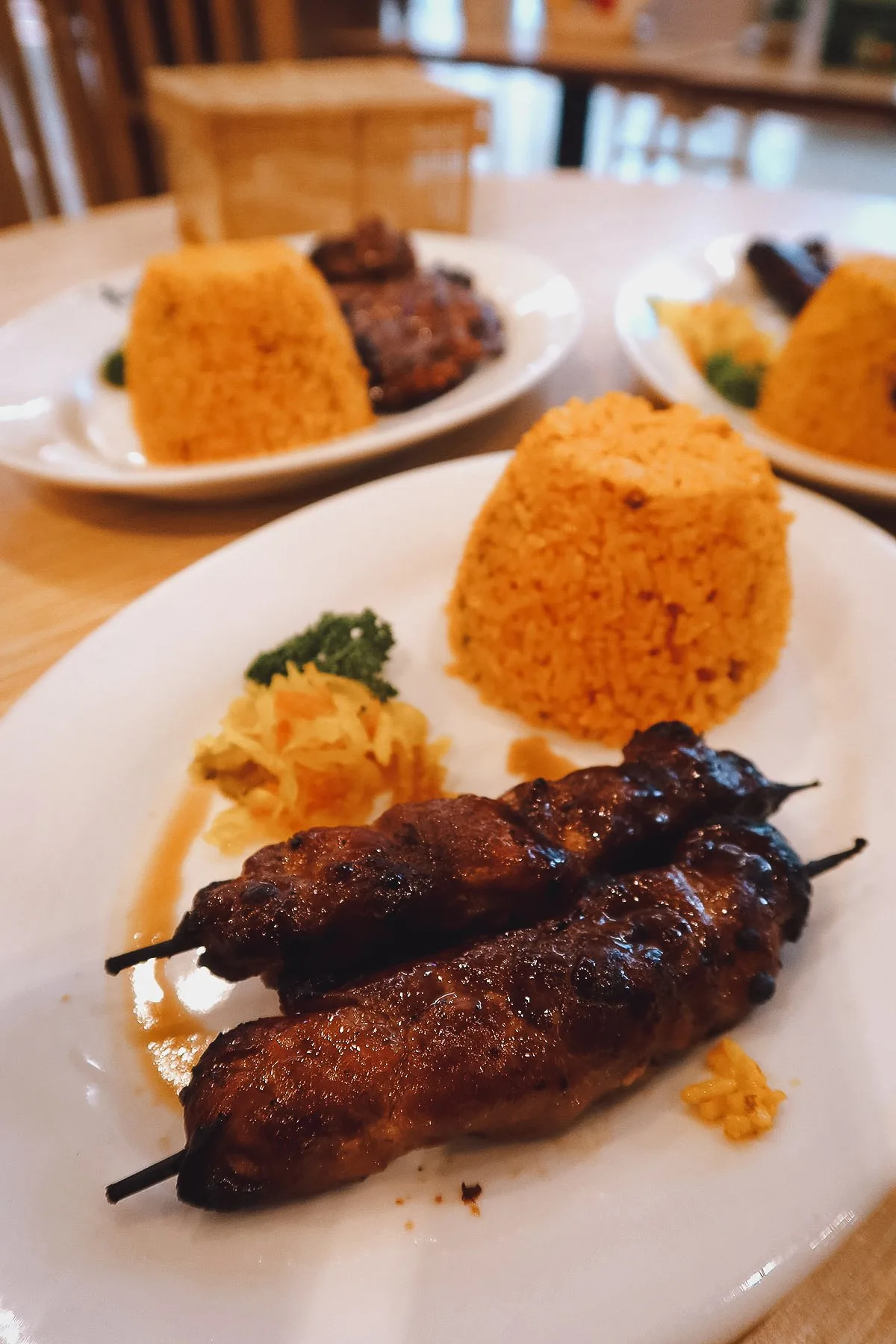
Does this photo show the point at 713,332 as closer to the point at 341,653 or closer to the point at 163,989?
the point at 341,653

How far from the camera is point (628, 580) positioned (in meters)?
2.24

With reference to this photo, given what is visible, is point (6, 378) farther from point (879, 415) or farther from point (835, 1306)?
point (835, 1306)

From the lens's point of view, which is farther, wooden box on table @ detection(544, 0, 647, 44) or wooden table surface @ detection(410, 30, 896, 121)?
wooden box on table @ detection(544, 0, 647, 44)

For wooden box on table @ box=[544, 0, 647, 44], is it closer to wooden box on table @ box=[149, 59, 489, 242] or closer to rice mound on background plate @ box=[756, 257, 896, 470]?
wooden box on table @ box=[149, 59, 489, 242]

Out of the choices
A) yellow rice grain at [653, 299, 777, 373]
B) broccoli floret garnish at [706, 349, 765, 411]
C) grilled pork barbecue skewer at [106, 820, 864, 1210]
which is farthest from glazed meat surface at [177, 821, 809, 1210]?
yellow rice grain at [653, 299, 777, 373]

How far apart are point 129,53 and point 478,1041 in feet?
27.8

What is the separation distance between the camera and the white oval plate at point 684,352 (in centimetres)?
277

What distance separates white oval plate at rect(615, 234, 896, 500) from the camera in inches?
109

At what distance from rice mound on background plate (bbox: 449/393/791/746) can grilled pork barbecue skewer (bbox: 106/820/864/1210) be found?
31.6 inches

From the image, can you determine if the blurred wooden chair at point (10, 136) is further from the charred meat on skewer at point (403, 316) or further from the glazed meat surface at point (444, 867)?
the glazed meat surface at point (444, 867)

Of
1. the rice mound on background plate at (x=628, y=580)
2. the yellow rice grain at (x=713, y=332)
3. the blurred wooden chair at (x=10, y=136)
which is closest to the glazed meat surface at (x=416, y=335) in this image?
the yellow rice grain at (x=713, y=332)

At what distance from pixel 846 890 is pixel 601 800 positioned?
1.76 feet

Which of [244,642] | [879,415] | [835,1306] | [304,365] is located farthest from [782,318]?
[835,1306]

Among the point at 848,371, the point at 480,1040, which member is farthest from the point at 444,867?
the point at 848,371
